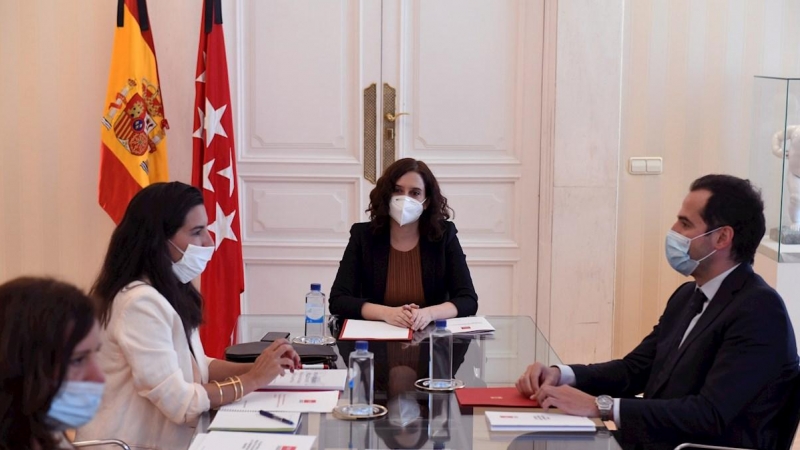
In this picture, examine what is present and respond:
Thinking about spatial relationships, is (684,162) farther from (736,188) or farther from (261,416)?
(261,416)

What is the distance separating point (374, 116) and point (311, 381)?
2.63m

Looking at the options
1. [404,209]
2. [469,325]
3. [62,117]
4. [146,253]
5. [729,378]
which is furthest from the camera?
Result: [62,117]

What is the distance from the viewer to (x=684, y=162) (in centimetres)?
498

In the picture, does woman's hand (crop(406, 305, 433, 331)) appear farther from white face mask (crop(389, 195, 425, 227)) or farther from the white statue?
the white statue

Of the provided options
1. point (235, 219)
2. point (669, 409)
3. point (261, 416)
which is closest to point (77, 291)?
point (261, 416)

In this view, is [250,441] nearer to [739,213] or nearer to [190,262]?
[190,262]

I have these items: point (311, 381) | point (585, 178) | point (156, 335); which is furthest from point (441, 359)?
point (585, 178)

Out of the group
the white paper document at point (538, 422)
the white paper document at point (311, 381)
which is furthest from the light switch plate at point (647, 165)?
the white paper document at point (538, 422)

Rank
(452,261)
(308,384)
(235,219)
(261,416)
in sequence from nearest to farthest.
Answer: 1. (261,416)
2. (308,384)
3. (452,261)
4. (235,219)

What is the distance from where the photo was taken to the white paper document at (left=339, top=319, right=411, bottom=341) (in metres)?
3.07

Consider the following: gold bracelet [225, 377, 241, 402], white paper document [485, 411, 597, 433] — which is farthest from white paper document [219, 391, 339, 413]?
white paper document [485, 411, 597, 433]

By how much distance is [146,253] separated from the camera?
7.95 feet

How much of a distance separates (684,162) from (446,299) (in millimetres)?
1934

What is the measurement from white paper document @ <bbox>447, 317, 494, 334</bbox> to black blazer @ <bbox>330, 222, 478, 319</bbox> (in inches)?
8.4
